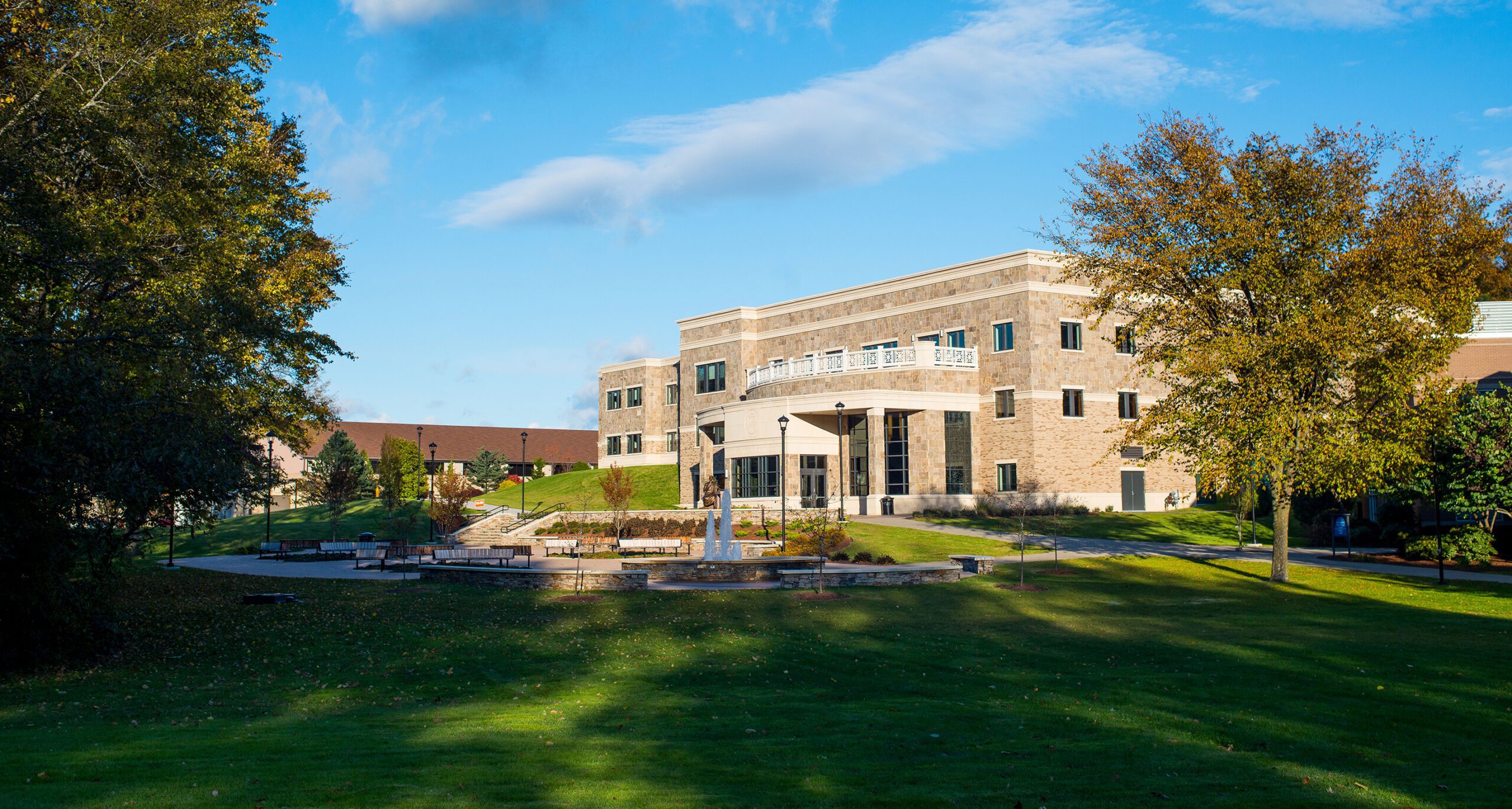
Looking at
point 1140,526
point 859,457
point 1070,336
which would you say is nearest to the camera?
point 1140,526

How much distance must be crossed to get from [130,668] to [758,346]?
46.6 metres

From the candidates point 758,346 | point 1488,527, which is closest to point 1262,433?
point 1488,527

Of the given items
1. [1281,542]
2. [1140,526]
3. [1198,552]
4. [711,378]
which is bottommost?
[1198,552]

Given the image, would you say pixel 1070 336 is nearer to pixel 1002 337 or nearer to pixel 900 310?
pixel 1002 337

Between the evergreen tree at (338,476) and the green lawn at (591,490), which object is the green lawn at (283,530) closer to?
the evergreen tree at (338,476)

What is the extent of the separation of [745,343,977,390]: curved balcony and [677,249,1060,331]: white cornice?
150 inches

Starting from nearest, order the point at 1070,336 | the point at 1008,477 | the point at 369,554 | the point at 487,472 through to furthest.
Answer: the point at 369,554
the point at 1008,477
the point at 1070,336
the point at 487,472

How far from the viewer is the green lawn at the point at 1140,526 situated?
36.9 metres

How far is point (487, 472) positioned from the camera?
72.1 metres

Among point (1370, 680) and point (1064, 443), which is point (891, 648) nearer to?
point (1370, 680)

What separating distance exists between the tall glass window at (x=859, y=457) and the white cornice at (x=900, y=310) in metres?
7.41

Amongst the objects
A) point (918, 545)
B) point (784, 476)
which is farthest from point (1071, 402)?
point (784, 476)

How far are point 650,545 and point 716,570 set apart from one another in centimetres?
690

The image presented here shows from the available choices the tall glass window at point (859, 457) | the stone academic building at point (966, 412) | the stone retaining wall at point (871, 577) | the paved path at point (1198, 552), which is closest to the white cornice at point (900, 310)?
the stone academic building at point (966, 412)
